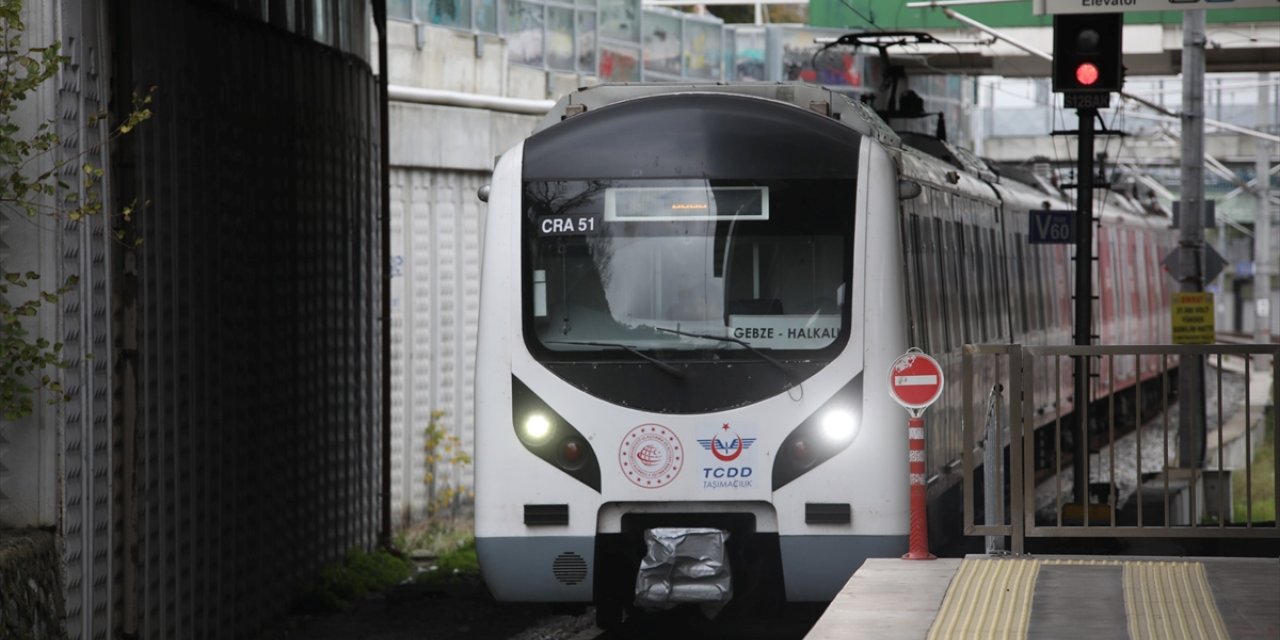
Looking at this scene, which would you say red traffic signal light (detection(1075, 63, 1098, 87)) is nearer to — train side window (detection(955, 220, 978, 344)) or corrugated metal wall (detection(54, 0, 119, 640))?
train side window (detection(955, 220, 978, 344))

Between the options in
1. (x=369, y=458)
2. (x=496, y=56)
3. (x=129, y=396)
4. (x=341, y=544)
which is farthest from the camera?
(x=496, y=56)

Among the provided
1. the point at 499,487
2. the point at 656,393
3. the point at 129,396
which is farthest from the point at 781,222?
the point at 129,396

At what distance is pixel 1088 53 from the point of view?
14242 millimetres

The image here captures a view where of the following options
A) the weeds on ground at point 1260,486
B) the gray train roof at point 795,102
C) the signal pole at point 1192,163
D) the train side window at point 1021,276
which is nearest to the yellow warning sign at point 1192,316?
the signal pole at point 1192,163

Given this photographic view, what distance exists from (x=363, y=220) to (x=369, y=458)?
1.73 meters

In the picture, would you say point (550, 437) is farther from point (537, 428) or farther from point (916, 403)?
point (916, 403)

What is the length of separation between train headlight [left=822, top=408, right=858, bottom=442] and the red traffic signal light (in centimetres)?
502

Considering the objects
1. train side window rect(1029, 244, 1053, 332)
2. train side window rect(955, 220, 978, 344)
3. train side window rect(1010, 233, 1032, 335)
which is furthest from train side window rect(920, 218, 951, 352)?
train side window rect(1029, 244, 1053, 332)

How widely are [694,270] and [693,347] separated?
38cm

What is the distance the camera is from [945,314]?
1212cm

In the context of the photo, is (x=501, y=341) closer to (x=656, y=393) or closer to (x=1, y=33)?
(x=656, y=393)

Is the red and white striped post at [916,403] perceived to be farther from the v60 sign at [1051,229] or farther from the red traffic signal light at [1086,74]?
the v60 sign at [1051,229]

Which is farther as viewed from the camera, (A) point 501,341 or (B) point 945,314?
(B) point 945,314

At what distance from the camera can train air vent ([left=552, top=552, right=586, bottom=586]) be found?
33.3ft
